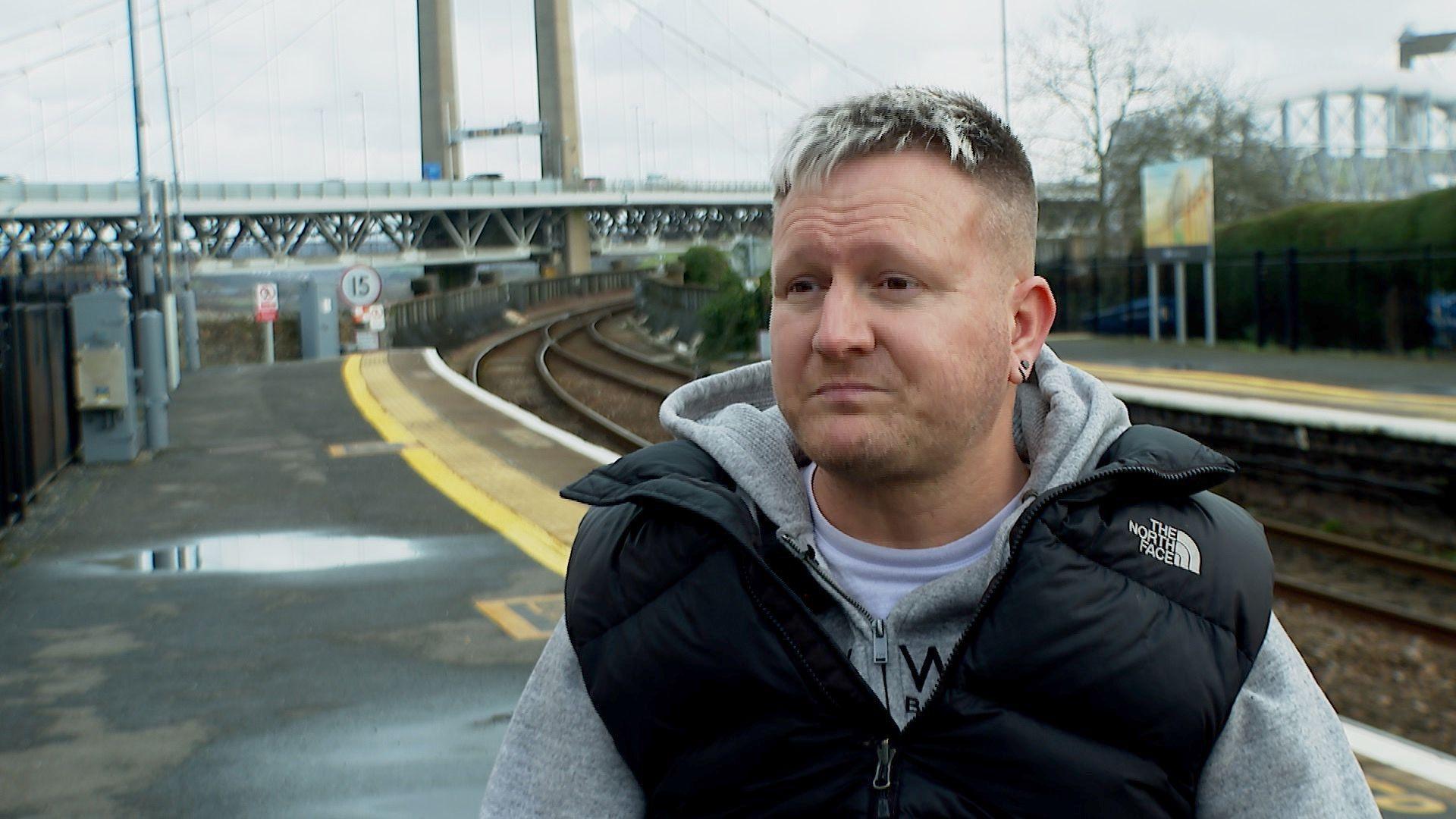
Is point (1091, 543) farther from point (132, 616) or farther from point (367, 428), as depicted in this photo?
point (367, 428)

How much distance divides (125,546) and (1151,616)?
307 inches

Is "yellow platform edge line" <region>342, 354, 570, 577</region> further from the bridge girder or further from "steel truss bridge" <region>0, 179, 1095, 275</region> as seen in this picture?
the bridge girder

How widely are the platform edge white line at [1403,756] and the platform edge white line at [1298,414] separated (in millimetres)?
5952

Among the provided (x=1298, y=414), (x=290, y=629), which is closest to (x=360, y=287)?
(x=1298, y=414)

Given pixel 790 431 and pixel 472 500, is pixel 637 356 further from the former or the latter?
pixel 790 431

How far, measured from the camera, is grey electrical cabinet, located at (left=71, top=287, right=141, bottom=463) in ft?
Result: 37.3

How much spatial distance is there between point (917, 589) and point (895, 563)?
0.10 meters

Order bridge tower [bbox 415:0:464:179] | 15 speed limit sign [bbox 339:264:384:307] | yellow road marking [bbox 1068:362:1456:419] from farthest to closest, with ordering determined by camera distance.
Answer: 1. bridge tower [bbox 415:0:464:179]
2. 15 speed limit sign [bbox 339:264:384:307]
3. yellow road marking [bbox 1068:362:1456:419]

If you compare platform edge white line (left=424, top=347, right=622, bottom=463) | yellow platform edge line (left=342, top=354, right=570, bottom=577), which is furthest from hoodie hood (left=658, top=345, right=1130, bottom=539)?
platform edge white line (left=424, top=347, right=622, bottom=463)

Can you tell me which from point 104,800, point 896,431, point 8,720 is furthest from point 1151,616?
point 8,720

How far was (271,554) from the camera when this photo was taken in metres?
8.09

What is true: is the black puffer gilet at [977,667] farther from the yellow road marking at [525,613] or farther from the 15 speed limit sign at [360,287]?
the 15 speed limit sign at [360,287]

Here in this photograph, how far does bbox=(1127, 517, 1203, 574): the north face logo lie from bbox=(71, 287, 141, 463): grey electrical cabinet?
430 inches

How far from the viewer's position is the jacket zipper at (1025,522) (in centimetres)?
173
